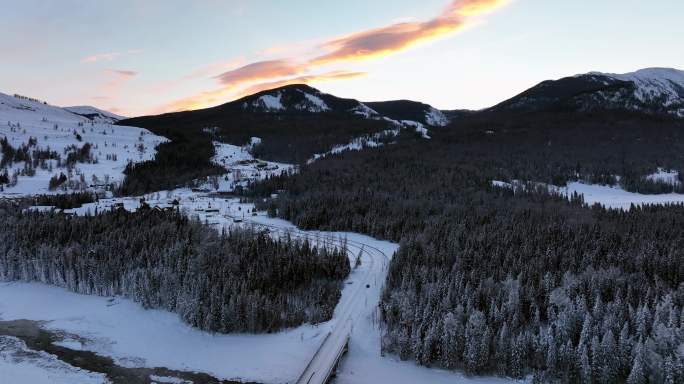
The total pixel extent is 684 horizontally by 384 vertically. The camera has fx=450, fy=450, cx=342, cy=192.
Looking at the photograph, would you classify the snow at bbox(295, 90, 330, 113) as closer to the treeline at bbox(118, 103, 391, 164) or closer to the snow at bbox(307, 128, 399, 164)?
the treeline at bbox(118, 103, 391, 164)

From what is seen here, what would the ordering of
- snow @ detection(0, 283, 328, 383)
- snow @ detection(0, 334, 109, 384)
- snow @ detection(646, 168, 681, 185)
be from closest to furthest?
snow @ detection(0, 334, 109, 384), snow @ detection(0, 283, 328, 383), snow @ detection(646, 168, 681, 185)

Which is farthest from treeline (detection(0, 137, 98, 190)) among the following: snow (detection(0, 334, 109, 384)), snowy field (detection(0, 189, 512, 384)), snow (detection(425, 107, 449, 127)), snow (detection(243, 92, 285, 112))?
snow (detection(425, 107, 449, 127))

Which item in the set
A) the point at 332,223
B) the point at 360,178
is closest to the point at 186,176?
the point at 360,178

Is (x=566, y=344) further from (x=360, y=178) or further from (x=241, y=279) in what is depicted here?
(x=360, y=178)

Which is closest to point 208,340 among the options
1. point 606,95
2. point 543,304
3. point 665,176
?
point 543,304

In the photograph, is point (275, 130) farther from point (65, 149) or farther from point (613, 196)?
point (613, 196)

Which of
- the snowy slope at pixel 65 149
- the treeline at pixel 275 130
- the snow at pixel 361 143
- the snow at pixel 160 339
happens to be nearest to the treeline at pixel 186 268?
the snow at pixel 160 339
